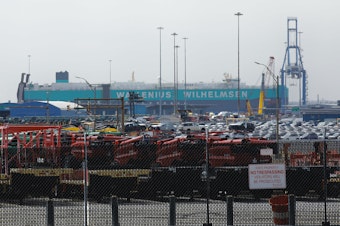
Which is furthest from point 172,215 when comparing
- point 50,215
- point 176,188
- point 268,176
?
point 176,188

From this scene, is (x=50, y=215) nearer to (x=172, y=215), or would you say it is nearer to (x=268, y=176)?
(x=172, y=215)

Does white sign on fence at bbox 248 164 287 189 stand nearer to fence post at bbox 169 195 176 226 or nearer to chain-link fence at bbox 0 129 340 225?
chain-link fence at bbox 0 129 340 225

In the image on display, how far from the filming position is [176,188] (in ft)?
95.6

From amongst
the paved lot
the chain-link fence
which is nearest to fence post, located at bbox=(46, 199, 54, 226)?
the chain-link fence

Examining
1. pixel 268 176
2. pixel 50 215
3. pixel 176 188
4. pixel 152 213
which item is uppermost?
pixel 268 176

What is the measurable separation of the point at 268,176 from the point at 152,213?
13.3 feet

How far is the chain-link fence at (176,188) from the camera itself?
2300cm

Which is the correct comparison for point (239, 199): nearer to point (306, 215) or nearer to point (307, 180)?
point (307, 180)

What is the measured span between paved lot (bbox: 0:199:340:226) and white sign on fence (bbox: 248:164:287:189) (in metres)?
1.18

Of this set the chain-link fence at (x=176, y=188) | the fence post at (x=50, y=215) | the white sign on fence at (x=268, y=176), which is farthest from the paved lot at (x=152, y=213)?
the white sign on fence at (x=268, y=176)

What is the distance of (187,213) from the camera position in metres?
25.0

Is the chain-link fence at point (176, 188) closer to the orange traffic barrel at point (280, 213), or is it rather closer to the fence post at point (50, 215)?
the fence post at point (50, 215)

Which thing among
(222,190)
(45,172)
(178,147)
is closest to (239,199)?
(222,190)

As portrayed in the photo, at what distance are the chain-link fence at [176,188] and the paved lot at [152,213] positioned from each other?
25 mm
